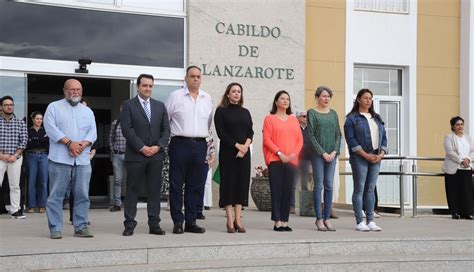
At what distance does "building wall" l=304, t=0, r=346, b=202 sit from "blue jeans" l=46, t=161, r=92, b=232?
7.75 meters

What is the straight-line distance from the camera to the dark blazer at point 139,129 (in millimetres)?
8492

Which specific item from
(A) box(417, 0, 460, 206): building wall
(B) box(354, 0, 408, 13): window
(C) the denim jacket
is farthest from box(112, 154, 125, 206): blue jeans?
(A) box(417, 0, 460, 206): building wall

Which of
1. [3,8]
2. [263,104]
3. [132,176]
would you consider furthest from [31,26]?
[132,176]

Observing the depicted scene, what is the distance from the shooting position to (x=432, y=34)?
1652 centimetres

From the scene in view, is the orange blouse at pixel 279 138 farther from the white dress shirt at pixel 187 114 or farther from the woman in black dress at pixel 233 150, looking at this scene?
the white dress shirt at pixel 187 114

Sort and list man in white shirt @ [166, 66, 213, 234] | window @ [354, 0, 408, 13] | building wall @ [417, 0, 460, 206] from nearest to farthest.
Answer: man in white shirt @ [166, 66, 213, 234] → window @ [354, 0, 408, 13] → building wall @ [417, 0, 460, 206]

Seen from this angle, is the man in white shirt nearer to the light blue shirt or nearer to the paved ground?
the paved ground

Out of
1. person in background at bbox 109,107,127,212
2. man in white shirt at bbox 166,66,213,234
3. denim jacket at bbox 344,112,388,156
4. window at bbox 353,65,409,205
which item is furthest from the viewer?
window at bbox 353,65,409,205

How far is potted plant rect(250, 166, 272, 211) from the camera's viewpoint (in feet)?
42.7

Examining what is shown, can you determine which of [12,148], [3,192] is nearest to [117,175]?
[3,192]

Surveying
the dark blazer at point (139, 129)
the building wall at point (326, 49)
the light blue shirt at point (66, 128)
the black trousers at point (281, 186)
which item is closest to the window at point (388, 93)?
the building wall at point (326, 49)

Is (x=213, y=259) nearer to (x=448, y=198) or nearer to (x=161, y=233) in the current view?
(x=161, y=233)

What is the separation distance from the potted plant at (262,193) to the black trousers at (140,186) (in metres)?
4.43

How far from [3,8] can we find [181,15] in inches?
132
